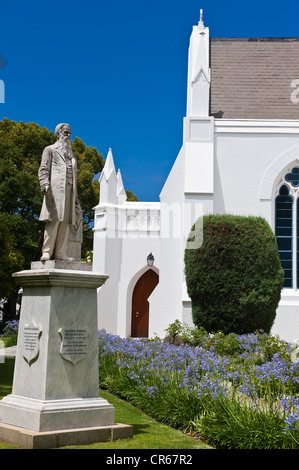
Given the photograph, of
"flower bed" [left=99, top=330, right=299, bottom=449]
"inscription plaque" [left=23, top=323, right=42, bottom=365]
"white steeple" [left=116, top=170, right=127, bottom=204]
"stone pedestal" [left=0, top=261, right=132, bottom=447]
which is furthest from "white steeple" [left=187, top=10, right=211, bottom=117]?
"inscription plaque" [left=23, top=323, right=42, bottom=365]

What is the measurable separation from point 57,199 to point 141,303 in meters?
14.9

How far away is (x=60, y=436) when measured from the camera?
6.17m

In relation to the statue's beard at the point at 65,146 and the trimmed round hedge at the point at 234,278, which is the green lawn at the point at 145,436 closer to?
the statue's beard at the point at 65,146

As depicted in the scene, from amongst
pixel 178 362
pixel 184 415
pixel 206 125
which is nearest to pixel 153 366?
pixel 178 362

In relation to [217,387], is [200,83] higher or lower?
higher

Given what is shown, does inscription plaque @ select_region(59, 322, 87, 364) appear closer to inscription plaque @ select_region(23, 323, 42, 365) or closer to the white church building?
inscription plaque @ select_region(23, 323, 42, 365)

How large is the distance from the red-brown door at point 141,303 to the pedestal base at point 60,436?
14.6 metres

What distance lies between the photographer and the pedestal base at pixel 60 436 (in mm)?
6023

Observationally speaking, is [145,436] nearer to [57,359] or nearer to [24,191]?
[57,359]

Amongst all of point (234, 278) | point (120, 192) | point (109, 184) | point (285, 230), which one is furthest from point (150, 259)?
point (234, 278)

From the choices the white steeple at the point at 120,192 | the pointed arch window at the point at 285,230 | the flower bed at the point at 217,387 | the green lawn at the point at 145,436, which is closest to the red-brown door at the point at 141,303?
the white steeple at the point at 120,192

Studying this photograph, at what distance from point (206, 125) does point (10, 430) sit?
45.5 feet

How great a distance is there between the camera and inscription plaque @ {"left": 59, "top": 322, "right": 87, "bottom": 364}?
6.56m
